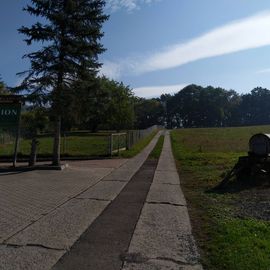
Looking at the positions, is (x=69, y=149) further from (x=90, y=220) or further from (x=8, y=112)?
(x=90, y=220)

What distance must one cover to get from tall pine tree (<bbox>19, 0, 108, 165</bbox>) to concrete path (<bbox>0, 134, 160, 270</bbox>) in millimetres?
3045

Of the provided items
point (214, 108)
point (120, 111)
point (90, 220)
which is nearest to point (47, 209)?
point (90, 220)

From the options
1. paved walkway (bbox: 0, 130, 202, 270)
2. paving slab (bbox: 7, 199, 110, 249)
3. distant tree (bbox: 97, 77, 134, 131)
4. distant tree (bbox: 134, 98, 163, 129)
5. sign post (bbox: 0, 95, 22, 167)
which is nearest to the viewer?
paved walkway (bbox: 0, 130, 202, 270)

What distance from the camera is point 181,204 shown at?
1074 cm

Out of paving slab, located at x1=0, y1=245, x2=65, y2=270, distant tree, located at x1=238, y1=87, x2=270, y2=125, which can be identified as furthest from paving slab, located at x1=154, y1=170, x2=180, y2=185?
distant tree, located at x1=238, y1=87, x2=270, y2=125

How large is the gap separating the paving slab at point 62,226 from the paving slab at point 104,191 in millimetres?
899

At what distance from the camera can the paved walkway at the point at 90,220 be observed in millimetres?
6375

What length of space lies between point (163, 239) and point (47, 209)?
320 cm

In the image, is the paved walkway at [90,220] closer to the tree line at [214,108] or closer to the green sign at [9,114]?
the green sign at [9,114]

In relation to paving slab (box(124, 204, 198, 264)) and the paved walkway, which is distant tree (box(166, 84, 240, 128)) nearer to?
the paved walkway

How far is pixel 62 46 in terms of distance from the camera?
18.3 m

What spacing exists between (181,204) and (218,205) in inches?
31.7

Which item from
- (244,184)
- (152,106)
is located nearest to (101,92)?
(244,184)

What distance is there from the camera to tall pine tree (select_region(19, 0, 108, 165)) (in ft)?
59.4
